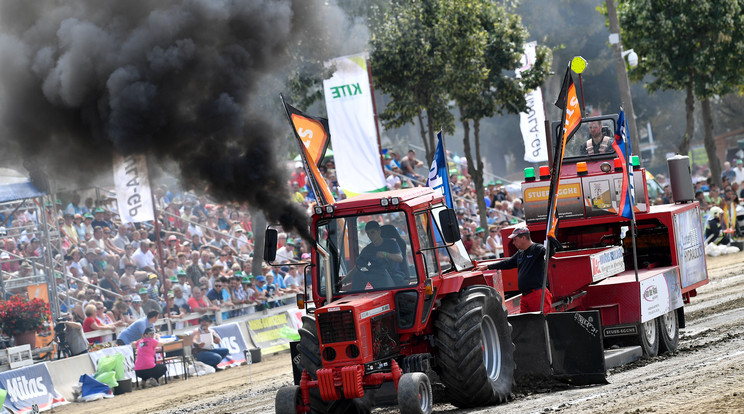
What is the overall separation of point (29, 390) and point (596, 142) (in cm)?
913

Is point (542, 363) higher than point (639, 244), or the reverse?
point (639, 244)

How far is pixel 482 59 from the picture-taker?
71.3 feet

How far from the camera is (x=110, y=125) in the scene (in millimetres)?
9742

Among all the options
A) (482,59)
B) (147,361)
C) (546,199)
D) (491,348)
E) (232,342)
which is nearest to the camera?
(491,348)

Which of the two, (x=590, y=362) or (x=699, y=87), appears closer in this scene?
(x=590, y=362)

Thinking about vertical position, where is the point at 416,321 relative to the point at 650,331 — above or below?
above

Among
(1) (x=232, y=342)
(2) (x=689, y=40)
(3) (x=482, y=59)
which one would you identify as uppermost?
(2) (x=689, y=40)

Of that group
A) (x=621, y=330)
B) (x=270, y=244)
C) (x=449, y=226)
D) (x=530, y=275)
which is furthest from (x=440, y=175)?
(x=270, y=244)

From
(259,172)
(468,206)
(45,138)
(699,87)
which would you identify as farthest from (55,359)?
(699,87)

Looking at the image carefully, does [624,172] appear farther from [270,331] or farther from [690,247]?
[270,331]

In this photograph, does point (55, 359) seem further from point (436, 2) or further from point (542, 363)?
point (436, 2)

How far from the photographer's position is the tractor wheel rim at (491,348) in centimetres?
939

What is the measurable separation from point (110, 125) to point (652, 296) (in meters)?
6.70

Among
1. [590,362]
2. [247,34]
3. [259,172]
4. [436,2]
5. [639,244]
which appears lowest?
[590,362]
